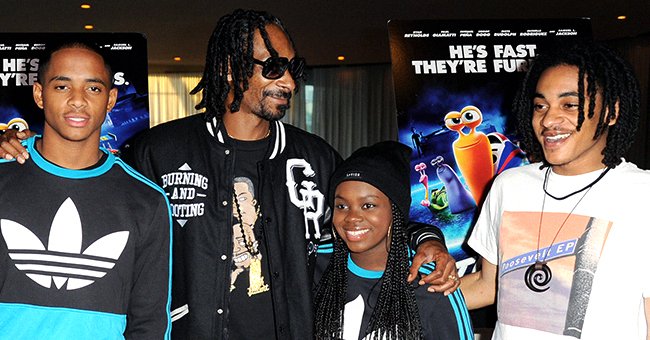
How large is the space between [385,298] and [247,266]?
414 millimetres

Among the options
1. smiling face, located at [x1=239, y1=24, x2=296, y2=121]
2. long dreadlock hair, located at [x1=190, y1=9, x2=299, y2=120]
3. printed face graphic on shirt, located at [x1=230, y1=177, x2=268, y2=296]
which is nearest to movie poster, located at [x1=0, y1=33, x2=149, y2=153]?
long dreadlock hair, located at [x1=190, y1=9, x2=299, y2=120]

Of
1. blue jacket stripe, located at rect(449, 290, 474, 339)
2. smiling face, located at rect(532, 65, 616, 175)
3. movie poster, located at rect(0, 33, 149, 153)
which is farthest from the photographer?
movie poster, located at rect(0, 33, 149, 153)

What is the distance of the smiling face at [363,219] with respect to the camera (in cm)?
212

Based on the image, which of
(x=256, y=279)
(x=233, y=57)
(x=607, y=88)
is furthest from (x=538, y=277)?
(x=233, y=57)

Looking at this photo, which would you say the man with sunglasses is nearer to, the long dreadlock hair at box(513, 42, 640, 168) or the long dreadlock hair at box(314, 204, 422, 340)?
the long dreadlock hair at box(314, 204, 422, 340)

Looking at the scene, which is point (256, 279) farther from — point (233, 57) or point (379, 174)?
point (233, 57)

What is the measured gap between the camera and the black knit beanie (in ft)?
7.04

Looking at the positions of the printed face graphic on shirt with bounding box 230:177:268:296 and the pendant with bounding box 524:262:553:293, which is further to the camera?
the printed face graphic on shirt with bounding box 230:177:268:296

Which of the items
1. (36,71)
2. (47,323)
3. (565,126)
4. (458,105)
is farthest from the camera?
(36,71)

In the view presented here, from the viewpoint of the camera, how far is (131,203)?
184 centimetres

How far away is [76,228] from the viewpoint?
5.79 ft

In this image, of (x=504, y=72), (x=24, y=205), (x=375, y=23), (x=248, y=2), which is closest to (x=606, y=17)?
(x=375, y=23)

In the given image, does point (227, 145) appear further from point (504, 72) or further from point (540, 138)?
point (504, 72)

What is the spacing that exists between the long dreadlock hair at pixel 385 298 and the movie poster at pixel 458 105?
3.96ft
